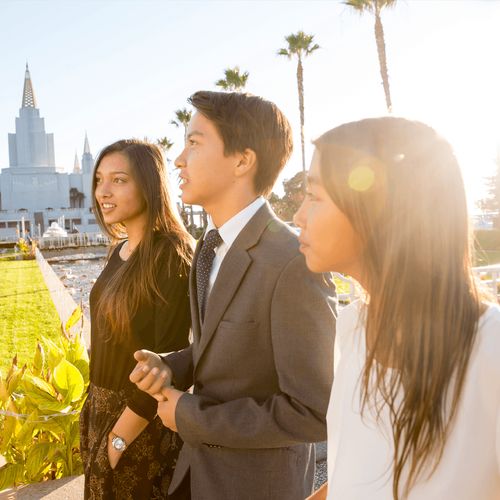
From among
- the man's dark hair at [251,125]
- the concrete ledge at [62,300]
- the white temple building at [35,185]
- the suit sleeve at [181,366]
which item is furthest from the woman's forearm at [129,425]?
the white temple building at [35,185]

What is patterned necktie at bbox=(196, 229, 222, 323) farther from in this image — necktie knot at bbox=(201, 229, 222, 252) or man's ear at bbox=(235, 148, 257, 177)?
man's ear at bbox=(235, 148, 257, 177)

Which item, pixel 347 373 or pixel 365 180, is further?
pixel 347 373

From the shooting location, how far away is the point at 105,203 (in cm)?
254

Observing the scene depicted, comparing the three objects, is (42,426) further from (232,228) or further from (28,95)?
(28,95)

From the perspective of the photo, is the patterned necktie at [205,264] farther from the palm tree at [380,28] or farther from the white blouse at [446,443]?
the palm tree at [380,28]

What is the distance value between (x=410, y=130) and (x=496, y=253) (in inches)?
1076

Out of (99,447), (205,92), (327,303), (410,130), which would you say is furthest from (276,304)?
(99,447)

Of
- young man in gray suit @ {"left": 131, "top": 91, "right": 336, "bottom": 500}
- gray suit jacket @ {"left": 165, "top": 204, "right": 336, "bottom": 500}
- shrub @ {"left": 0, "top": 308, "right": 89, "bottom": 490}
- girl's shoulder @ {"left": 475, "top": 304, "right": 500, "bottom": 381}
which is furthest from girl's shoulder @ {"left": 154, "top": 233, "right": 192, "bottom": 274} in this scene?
girl's shoulder @ {"left": 475, "top": 304, "right": 500, "bottom": 381}

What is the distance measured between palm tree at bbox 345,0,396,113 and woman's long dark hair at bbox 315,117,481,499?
2158cm

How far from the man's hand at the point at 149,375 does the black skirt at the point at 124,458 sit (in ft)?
1.78

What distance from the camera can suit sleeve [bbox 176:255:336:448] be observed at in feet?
5.29

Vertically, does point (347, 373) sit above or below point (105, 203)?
below

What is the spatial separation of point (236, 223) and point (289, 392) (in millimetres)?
647

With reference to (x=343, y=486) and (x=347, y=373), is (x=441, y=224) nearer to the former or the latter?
(x=347, y=373)
